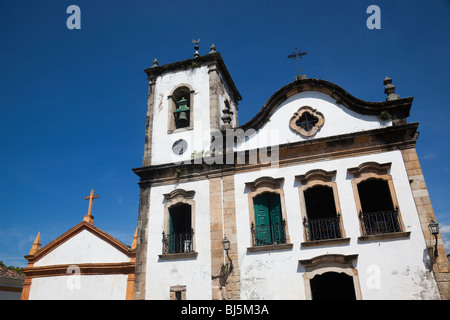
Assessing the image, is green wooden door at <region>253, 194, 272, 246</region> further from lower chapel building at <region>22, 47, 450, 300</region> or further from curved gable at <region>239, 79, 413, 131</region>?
curved gable at <region>239, 79, 413, 131</region>

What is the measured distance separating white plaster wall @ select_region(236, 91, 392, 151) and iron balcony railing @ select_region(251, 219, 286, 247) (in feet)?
9.50

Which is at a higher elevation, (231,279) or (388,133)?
(388,133)

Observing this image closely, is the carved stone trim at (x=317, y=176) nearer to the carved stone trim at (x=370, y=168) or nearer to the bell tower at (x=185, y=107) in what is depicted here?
the carved stone trim at (x=370, y=168)

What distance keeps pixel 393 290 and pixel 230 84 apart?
35.4 feet

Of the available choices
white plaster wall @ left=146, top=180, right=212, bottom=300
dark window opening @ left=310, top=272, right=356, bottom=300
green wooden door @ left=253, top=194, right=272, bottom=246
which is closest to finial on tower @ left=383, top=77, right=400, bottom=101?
green wooden door @ left=253, top=194, right=272, bottom=246

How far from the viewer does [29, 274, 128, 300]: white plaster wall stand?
38.8ft

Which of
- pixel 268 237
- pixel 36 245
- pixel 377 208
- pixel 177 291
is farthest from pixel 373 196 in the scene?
pixel 36 245

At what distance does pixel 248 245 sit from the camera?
35.1 feet

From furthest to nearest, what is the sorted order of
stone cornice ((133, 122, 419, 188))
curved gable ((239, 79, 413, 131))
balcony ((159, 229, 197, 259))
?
balcony ((159, 229, 197, 259)) < curved gable ((239, 79, 413, 131)) < stone cornice ((133, 122, 419, 188))

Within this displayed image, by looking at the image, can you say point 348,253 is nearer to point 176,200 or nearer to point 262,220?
point 262,220

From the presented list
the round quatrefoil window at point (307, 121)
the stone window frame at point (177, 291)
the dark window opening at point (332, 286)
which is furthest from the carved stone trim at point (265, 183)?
the stone window frame at point (177, 291)
